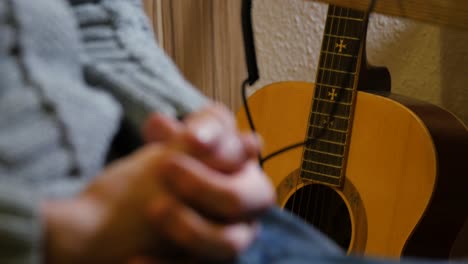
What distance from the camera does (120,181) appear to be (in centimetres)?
31

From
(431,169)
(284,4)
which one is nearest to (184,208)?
(431,169)

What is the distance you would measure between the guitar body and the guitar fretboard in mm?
17

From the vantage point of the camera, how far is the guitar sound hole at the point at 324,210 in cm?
94

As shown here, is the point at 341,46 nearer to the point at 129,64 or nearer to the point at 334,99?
the point at 334,99

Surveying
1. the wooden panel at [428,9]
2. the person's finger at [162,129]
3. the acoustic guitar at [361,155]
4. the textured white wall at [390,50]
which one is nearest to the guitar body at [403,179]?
the acoustic guitar at [361,155]

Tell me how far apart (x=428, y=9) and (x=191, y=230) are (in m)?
0.57

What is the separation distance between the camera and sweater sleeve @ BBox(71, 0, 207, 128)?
1.31ft

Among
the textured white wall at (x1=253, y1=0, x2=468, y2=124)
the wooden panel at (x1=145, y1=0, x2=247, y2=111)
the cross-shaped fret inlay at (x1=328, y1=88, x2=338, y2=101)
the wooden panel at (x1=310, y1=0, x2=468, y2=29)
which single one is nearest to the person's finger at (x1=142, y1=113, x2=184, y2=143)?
the wooden panel at (x1=310, y1=0, x2=468, y2=29)

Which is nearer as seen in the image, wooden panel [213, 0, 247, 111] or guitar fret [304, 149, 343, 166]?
guitar fret [304, 149, 343, 166]

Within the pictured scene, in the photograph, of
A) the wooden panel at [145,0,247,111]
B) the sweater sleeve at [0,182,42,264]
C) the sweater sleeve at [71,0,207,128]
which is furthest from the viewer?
the wooden panel at [145,0,247,111]

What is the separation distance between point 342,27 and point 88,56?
1.88 feet

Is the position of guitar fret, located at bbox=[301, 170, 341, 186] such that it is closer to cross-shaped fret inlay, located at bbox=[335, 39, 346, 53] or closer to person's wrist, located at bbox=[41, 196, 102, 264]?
cross-shaped fret inlay, located at bbox=[335, 39, 346, 53]

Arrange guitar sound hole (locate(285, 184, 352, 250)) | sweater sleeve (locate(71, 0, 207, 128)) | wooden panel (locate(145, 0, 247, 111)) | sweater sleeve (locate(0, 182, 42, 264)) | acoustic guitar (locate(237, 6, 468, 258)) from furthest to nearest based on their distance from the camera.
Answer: wooden panel (locate(145, 0, 247, 111)), guitar sound hole (locate(285, 184, 352, 250)), acoustic guitar (locate(237, 6, 468, 258)), sweater sleeve (locate(71, 0, 207, 128)), sweater sleeve (locate(0, 182, 42, 264))

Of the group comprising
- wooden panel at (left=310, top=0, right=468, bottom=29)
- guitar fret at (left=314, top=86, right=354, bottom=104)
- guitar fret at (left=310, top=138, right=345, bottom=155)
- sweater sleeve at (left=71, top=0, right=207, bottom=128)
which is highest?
sweater sleeve at (left=71, top=0, right=207, bottom=128)
